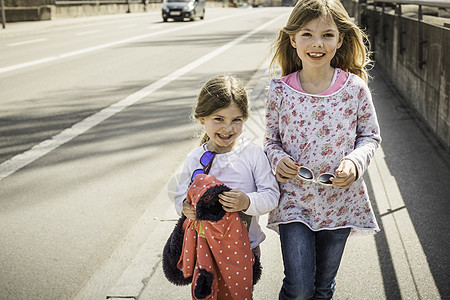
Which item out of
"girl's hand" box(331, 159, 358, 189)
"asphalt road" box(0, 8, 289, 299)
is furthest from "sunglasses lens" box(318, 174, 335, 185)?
"asphalt road" box(0, 8, 289, 299)

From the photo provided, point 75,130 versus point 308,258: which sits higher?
point 308,258

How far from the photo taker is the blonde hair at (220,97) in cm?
242

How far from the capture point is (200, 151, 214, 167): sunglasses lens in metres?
2.43

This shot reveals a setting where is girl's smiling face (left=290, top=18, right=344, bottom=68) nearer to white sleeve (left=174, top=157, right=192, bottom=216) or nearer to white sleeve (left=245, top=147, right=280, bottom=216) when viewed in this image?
white sleeve (left=245, top=147, right=280, bottom=216)

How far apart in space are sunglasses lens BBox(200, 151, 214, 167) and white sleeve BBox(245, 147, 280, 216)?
0.61 ft

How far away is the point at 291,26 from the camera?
2535 mm

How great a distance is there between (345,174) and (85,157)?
4.53 m

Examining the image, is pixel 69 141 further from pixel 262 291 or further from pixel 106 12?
pixel 106 12

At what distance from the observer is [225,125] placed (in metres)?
2.43

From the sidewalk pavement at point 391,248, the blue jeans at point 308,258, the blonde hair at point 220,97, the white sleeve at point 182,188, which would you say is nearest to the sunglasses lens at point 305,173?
the blue jeans at point 308,258

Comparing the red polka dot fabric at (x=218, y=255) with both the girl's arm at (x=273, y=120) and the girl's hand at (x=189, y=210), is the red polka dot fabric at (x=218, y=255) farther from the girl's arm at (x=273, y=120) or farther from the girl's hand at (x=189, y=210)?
the girl's arm at (x=273, y=120)

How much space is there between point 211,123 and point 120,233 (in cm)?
212

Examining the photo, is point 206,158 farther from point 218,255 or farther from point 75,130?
point 75,130

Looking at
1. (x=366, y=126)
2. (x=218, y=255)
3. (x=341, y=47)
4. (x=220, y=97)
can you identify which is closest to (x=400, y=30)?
(x=341, y=47)
